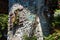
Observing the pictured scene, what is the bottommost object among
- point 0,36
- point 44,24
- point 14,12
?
point 0,36

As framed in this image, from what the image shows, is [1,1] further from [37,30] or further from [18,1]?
[37,30]

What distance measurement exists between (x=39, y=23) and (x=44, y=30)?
6.0 inches

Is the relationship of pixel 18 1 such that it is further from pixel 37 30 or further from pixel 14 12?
pixel 37 30

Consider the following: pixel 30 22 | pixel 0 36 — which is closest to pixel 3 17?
pixel 0 36

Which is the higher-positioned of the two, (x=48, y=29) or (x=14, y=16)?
(x=14, y=16)

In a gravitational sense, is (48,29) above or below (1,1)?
below

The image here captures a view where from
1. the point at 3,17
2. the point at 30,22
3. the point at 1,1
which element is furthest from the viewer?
the point at 1,1

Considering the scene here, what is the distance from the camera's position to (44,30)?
3061 millimetres

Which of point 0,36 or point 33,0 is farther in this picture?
point 0,36

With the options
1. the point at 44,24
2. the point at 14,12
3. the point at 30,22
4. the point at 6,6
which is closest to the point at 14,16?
the point at 14,12

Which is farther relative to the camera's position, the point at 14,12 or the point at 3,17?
the point at 3,17

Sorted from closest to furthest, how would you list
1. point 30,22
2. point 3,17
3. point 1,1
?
point 30,22 → point 3,17 → point 1,1

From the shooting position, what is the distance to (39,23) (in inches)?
117

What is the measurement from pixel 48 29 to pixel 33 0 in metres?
0.50
